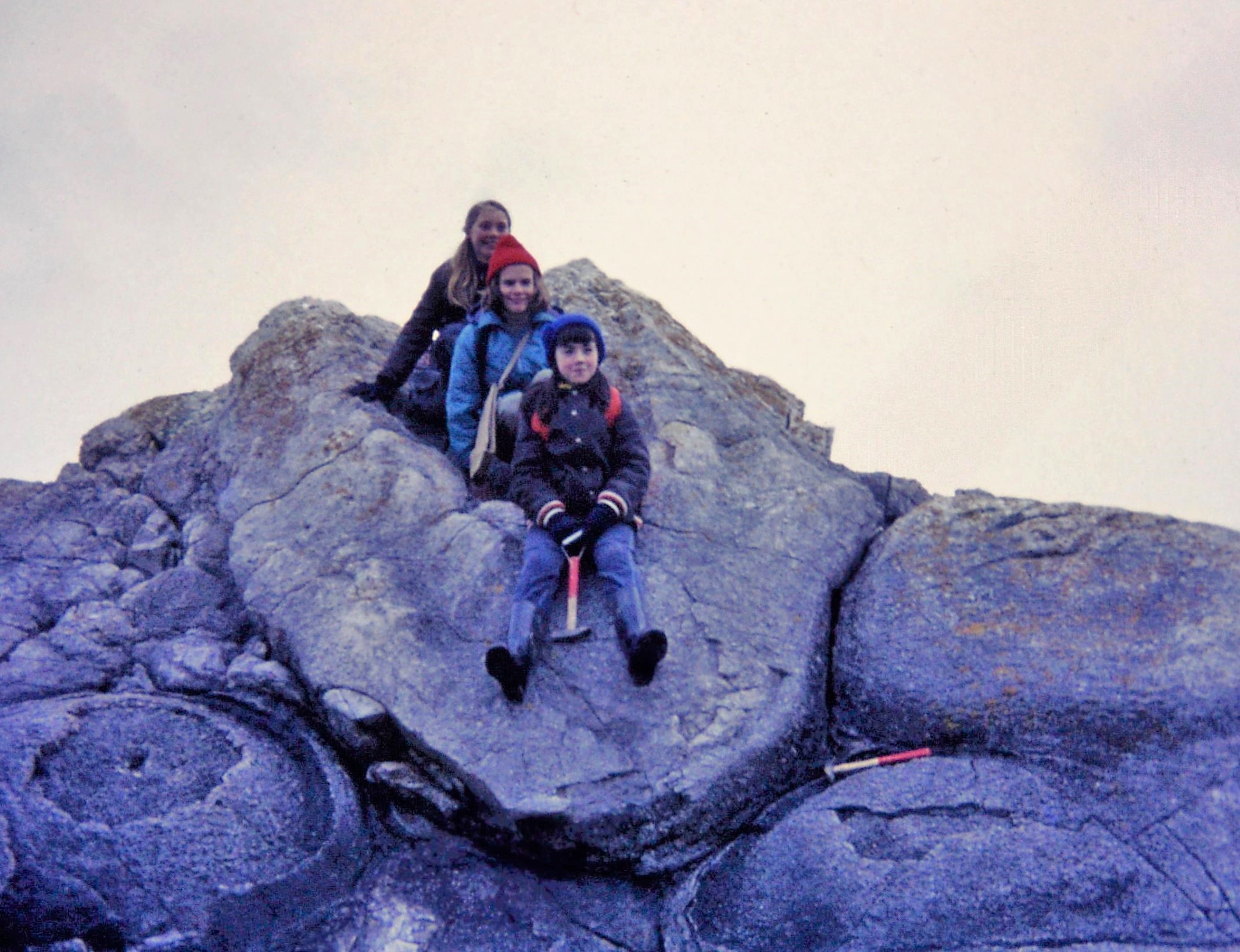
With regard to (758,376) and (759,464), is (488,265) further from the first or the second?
(758,376)

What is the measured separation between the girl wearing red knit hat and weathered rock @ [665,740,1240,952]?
3.48 meters

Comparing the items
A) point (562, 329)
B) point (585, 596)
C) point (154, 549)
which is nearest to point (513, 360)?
point (562, 329)

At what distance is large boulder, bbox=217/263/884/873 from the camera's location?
4.97 metres

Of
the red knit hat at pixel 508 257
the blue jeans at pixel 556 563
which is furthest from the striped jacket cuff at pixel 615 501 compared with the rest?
the red knit hat at pixel 508 257

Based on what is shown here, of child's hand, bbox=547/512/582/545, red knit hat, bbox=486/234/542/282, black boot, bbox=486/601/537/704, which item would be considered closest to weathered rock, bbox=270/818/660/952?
black boot, bbox=486/601/537/704

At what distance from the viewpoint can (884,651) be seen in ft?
18.8

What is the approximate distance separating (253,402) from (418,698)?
3929 millimetres

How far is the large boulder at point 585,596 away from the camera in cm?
497

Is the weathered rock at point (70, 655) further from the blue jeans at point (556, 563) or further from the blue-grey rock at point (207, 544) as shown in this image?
the blue jeans at point (556, 563)

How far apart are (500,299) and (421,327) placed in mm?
1068

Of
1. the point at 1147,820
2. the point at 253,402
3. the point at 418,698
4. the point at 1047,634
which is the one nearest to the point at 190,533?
the point at 253,402

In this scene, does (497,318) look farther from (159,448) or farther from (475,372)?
(159,448)

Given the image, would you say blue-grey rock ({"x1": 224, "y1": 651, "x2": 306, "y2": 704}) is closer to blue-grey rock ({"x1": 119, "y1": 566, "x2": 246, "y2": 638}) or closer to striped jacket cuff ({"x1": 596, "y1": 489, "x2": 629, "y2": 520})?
blue-grey rock ({"x1": 119, "y1": 566, "x2": 246, "y2": 638})

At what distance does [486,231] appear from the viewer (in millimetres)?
7605
